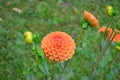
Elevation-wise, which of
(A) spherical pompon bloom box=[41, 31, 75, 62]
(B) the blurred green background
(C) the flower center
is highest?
(C) the flower center

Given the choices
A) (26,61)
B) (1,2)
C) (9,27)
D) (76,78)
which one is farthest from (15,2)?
(76,78)

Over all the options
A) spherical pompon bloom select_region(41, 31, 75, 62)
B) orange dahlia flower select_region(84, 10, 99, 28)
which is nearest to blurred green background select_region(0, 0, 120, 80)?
orange dahlia flower select_region(84, 10, 99, 28)

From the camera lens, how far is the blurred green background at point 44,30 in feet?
8.69

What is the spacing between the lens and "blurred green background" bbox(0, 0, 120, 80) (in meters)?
2.65

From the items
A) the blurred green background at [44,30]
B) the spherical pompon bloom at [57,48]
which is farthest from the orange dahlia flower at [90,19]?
the blurred green background at [44,30]

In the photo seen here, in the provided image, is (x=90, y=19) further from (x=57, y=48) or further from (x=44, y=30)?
(x=44, y=30)

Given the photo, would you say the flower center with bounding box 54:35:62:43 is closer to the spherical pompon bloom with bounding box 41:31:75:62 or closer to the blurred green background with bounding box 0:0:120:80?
the spherical pompon bloom with bounding box 41:31:75:62

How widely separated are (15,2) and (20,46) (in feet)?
2.55

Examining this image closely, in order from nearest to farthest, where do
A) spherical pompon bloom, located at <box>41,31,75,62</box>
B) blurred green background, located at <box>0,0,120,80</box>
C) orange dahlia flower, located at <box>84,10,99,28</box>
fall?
spherical pompon bloom, located at <box>41,31,75,62</box> < orange dahlia flower, located at <box>84,10,99,28</box> < blurred green background, located at <box>0,0,120,80</box>

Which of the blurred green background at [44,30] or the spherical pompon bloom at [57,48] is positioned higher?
the spherical pompon bloom at [57,48]

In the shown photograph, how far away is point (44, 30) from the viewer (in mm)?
3172

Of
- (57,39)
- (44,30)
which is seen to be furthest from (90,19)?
(44,30)

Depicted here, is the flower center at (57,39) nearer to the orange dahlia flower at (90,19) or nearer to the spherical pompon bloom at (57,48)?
the spherical pompon bloom at (57,48)

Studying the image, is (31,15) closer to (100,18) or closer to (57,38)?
(100,18)
